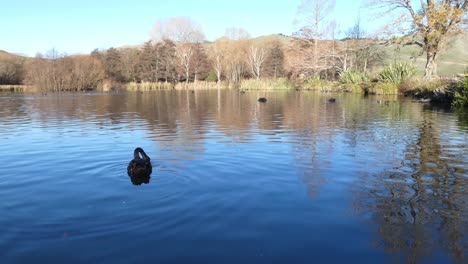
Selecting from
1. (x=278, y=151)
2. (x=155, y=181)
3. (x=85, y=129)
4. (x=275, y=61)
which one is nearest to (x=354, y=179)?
(x=278, y=151)

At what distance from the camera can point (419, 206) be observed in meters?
4.88

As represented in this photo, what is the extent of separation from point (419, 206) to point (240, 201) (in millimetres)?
2363

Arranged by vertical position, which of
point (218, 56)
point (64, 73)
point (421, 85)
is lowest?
point (421, 85)

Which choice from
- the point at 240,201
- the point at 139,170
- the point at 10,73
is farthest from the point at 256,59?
the point at 240,201

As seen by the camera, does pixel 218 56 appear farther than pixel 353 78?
Yes

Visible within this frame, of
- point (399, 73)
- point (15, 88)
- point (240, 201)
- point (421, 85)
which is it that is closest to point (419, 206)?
point (240, 201)

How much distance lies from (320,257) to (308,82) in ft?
146

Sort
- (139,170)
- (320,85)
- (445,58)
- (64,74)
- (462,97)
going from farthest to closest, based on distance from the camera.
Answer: (445,58) → (64,74) → (320,85) → (462,97) → (139,170)

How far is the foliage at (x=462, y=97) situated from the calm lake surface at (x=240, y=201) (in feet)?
31.3

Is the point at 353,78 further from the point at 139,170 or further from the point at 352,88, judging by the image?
the point at 139,170

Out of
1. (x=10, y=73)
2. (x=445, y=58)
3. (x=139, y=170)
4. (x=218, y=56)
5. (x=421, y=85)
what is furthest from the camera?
(x=445, y=58)

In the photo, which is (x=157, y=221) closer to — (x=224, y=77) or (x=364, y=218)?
(x=364, y=218)

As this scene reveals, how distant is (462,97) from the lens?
61.2 ft

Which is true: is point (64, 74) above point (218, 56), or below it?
below
